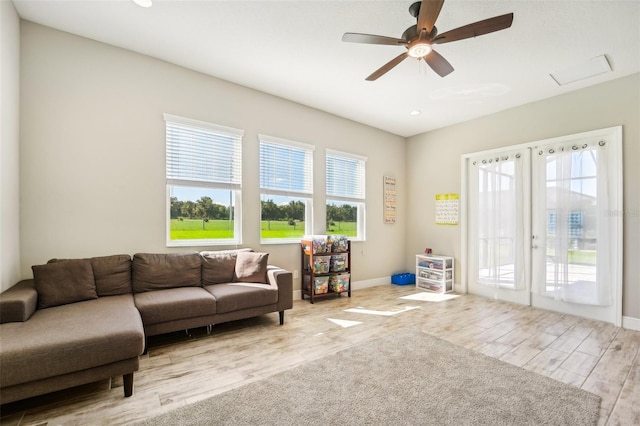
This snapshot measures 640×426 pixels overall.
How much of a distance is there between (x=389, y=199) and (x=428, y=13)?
163 inches

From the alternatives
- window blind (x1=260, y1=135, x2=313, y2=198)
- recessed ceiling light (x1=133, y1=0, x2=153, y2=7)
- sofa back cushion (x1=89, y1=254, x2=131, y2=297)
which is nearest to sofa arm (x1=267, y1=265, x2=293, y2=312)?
window blind (x1=260, y1=135, x2=313, y2=198)

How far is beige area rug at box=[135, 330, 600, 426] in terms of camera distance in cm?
185

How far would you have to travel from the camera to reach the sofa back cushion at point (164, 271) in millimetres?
3119

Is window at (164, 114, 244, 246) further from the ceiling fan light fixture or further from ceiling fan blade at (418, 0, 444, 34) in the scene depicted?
ceiling fan blade at (418, 0, 444, 34)

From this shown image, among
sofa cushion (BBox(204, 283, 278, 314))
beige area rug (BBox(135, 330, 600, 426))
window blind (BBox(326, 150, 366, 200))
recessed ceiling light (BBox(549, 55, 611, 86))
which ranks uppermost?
recessed ceiling light (BBox(549, 55, 611, 86))

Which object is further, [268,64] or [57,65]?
[268,64]

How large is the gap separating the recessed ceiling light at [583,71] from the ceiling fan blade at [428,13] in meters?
2.47

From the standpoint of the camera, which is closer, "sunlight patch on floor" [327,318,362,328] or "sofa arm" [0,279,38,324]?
"sofa arm" [0,279,38,324]

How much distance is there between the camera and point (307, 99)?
4.57 m

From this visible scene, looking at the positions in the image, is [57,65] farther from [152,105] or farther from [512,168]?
[512,168]

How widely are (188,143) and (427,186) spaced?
14.5ft

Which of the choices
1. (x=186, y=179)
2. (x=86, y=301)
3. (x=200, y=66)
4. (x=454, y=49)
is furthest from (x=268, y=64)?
(x=86, y=301)

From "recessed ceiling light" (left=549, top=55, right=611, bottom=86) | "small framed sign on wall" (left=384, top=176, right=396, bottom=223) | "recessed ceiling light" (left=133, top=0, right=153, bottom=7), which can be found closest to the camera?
"recessed ceiling light" (left=133, top=0, right=153, bottom=7)

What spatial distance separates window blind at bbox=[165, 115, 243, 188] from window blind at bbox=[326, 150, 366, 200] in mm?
1668
